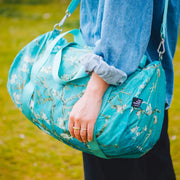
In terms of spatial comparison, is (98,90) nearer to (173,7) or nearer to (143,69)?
(143,69)

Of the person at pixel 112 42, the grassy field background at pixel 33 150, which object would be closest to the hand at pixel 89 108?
the person at pixel 112 42

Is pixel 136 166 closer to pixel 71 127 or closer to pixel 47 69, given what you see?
pixel 71 127

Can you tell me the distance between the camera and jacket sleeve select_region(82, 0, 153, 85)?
90 centimetres

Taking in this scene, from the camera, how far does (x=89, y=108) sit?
0.96 meters

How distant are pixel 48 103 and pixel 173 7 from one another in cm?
67

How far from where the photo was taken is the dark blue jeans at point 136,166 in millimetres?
1253

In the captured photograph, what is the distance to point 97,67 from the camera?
3.04 ft

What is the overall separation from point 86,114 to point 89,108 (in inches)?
1.0

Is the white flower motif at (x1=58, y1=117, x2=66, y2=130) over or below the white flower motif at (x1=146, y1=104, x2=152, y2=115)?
below

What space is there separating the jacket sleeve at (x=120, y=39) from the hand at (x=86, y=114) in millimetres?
95

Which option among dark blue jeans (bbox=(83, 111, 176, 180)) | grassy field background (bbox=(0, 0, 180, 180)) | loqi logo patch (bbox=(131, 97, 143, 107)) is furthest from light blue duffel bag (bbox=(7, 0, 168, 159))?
grassy field background (bbox=(0, 0, 180, 180))

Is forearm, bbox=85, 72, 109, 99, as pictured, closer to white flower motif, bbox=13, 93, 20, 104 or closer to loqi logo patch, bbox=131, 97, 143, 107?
loqi logo patch, bbox=131, 97, 143, 107

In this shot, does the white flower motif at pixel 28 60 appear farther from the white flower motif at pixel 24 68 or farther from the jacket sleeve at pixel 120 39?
the jacket sleeve at pixel 120 39

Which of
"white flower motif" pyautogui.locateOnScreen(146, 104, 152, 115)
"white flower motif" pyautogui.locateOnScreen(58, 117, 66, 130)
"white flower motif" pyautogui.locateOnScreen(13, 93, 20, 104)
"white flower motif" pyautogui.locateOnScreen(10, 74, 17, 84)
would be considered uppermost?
"white flower motif" pyautogui.locateOnScreen(10, 74, 17, 84)
